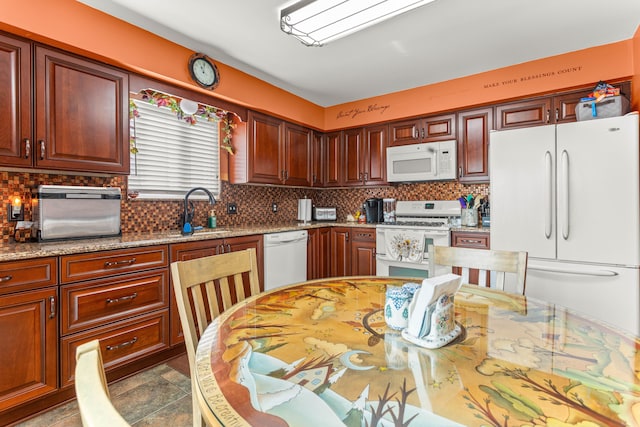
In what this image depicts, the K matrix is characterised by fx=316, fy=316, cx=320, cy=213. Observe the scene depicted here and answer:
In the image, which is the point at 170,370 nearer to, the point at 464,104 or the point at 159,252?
the point at 159,252

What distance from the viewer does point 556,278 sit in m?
2.42

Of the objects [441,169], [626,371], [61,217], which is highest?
[441,169]

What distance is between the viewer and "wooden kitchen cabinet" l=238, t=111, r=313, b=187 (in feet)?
11.1

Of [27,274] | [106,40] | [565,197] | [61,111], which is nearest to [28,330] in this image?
[27,274]

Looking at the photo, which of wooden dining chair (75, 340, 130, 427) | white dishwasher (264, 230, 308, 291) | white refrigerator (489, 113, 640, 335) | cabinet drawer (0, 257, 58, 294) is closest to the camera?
wooden dining chair (75, 340, 130, 427)

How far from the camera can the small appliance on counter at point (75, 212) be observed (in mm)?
1983

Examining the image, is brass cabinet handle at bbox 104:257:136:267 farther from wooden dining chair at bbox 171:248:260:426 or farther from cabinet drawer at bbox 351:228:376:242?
cabinet drawer at bbox 351:228:376:242

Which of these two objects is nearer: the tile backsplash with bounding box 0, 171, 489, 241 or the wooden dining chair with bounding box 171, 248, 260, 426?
the wooden dining chair with bounding box 171, 248, 260, 426

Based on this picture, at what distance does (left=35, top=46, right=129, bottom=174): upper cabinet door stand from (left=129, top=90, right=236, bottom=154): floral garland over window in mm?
375

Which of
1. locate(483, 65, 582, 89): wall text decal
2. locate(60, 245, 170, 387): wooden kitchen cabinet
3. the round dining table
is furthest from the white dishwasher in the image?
locate(483, 65, 582, 89): wall text decal

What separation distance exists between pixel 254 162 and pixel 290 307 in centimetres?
246

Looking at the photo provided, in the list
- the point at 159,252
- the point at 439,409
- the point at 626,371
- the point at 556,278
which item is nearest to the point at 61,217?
the point at 159,252

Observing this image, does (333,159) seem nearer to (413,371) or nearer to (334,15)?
(334,15)

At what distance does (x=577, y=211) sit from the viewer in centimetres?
237
